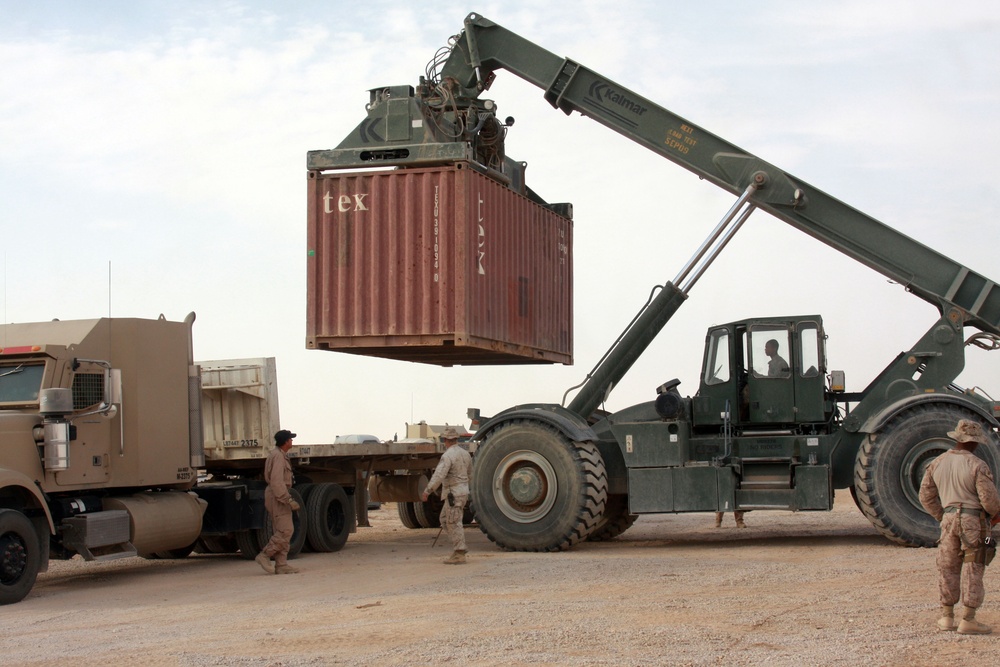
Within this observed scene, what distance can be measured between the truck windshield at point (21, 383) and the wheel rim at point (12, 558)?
5.23 feet

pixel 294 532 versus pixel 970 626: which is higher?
pixel 294 532

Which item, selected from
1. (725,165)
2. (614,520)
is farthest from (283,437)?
(725,165)

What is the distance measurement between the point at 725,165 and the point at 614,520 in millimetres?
4989

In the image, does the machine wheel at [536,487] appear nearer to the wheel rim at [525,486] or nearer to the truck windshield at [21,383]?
the wheel rim at [525,486]

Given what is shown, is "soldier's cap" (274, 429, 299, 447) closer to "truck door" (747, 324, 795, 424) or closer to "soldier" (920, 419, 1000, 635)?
"truck door" (747, 324, 795, 424)

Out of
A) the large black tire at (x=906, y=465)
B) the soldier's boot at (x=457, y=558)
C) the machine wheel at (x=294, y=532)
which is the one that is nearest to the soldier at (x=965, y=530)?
the large black tire at (x=906, y=465)

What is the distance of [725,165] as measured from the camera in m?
Answer: 15.2

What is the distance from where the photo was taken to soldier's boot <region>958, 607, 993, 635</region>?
26.6 feet

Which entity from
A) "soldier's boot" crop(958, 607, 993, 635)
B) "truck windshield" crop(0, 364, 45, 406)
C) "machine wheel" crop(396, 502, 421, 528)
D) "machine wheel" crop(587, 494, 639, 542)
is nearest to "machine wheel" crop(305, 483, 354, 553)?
"machine wheel" crop(587, 494, 639, 542)

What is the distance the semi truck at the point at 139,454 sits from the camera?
11.4 meters

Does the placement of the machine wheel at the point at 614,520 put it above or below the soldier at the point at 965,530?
below

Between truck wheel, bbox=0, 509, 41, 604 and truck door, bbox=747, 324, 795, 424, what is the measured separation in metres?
8.42

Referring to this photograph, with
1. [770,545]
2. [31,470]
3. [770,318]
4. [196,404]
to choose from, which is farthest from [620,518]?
[31,470]

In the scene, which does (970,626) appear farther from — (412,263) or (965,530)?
(412,263)
